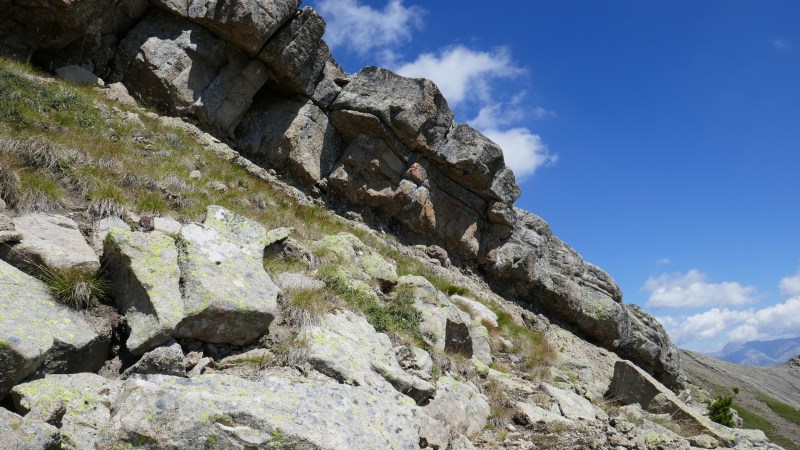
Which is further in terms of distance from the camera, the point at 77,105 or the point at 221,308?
the point at 77,105

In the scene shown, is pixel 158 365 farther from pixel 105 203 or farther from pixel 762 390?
pixel 762 390

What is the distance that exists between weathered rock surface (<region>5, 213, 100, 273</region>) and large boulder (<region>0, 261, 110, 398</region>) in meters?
0.30

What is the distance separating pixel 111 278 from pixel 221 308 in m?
1.74

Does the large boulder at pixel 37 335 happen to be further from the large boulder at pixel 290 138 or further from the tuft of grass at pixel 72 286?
the large boulder at pixel 290 138

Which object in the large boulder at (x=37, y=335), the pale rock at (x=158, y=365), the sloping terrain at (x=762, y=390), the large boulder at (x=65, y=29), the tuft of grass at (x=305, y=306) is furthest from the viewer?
the sloping terrain at (x=762, y=390)

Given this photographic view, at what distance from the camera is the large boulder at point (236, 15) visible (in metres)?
20.6

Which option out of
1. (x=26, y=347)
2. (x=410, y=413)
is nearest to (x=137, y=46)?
(x=26, y=347)

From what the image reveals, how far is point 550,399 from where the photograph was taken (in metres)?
11.8

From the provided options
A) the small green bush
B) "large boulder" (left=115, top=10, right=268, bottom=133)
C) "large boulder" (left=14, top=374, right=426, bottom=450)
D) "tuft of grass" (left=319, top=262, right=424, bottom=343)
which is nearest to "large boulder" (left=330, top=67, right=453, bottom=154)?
"large boulder" (left=115, top=10, right=268, bottom=133)

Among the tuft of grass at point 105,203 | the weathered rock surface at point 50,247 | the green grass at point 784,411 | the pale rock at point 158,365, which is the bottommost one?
the pale rock at point 158,365

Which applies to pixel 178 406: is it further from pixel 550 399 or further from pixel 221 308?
pixel 550 399

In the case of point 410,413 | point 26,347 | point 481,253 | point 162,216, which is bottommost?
point 26,347

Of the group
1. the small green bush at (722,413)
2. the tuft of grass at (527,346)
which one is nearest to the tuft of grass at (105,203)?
the tuft of grass at (527,346)

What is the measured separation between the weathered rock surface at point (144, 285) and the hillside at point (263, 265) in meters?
0.03
